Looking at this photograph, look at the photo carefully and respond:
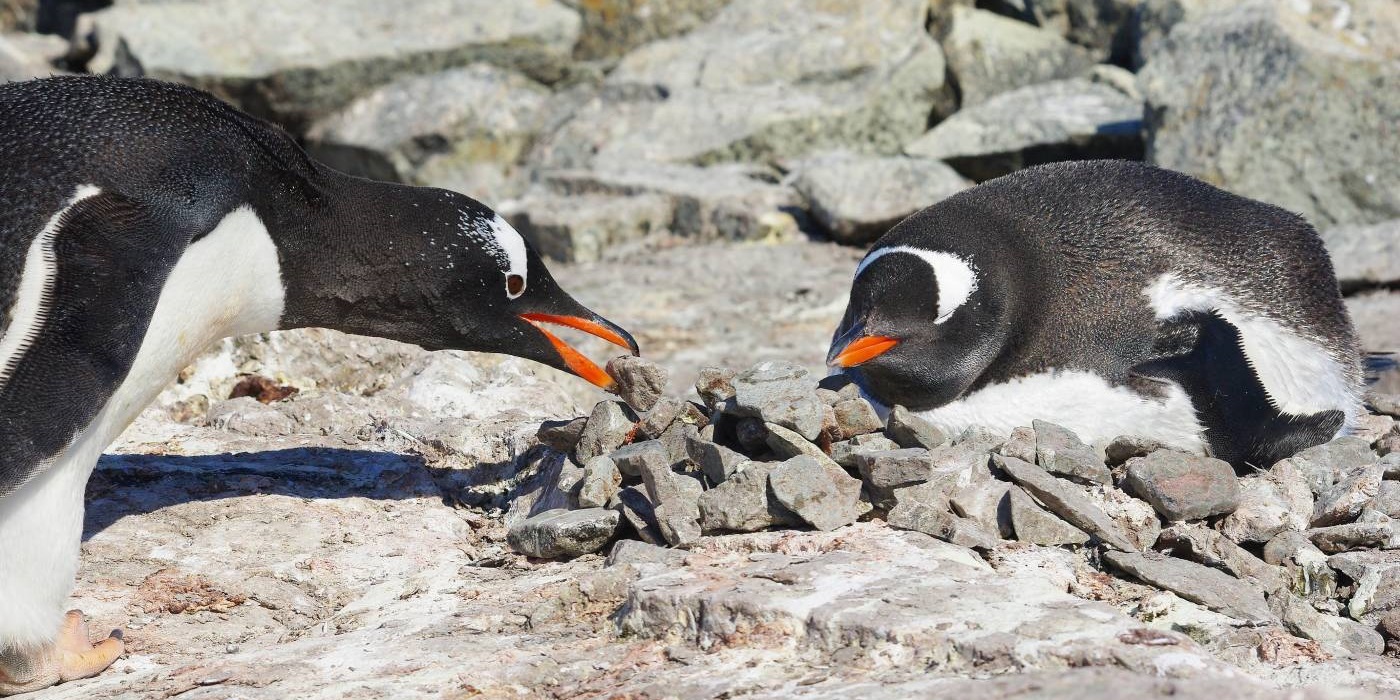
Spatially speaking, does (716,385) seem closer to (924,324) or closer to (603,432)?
(603,432)

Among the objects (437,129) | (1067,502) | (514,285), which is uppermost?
(514,285)

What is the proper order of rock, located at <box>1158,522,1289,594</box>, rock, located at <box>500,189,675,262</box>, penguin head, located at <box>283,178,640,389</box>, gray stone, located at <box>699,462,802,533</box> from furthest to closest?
rock, located at <box>500,189,675,262</box>, penguin head, located at <box>283,178,640,389</box>, gray stone, located at <box>699,462,802,533</box>, rock, located at <box>1158,522,1289,594</box>

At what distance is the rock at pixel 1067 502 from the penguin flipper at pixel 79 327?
6.03 feet

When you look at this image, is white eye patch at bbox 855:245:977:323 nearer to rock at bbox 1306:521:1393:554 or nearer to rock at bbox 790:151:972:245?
rock at bbox 1306:521:1393:554

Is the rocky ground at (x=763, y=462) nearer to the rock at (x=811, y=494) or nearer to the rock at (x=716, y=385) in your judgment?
the rock at (x=811, y=494)

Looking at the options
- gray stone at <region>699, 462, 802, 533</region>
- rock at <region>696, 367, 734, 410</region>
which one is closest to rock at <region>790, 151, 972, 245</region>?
rock at <region>696, 367, 734, 410</region>

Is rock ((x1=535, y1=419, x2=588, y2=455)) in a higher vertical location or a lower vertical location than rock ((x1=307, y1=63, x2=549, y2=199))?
higher

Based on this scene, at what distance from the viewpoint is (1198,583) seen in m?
2.82

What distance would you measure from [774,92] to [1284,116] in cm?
351

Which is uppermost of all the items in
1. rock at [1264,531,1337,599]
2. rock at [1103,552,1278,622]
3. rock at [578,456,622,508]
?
rock at [1103,552,1278,622]

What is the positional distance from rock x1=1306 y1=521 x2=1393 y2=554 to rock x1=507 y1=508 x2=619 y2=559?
59.9 inches

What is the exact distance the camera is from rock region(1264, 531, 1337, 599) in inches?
120

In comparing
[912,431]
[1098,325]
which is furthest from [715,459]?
[1098,325]

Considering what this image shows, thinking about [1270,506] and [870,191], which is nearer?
[1270,506]
